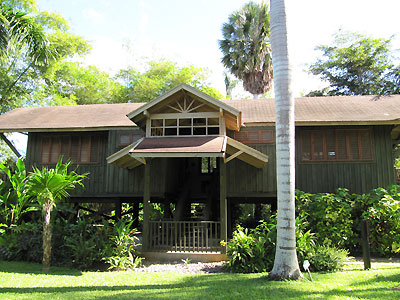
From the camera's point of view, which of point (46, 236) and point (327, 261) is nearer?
point (327, 261)

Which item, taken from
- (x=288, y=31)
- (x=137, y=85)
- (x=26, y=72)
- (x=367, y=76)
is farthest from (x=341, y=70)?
(x=26, y=72)

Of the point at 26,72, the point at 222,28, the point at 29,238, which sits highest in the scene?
the point at 222,28

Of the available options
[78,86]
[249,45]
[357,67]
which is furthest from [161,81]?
[357,67]

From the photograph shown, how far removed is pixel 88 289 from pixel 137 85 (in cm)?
2581

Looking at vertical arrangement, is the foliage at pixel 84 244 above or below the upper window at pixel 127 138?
below

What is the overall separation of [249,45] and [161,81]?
36.6ft

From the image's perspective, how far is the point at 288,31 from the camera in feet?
24.6

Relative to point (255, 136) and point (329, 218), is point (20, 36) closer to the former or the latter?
point (255, 136)

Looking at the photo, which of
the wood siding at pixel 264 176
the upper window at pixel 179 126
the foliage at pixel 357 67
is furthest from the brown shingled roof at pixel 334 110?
the foliage at pixel 357 67

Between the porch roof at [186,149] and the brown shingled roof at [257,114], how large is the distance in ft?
8.24

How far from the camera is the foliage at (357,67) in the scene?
2738cm

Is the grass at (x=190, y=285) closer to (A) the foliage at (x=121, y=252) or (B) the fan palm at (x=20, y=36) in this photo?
(A) the foliage at (x=121, y=252)

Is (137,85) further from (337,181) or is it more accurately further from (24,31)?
(337,181)

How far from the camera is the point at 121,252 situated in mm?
9875
